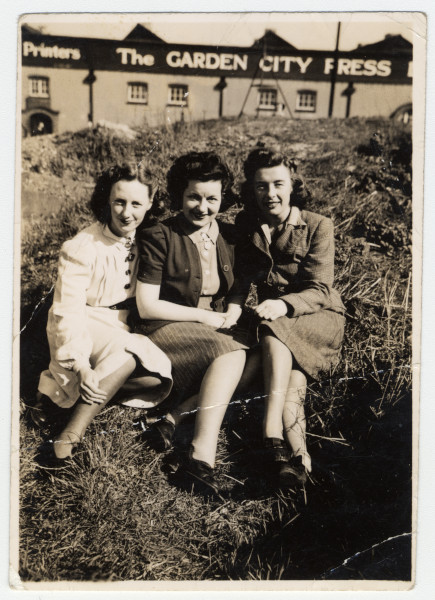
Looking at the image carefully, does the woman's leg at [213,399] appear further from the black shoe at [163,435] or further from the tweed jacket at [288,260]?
the tweed jacket at [288,260]

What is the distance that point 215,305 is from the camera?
7.79ft

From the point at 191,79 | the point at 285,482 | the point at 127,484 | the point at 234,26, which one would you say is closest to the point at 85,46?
the point at 191,79

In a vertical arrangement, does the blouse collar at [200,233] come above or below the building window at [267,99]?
below

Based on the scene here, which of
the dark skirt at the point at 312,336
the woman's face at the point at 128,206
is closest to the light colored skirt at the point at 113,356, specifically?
the woman's face at the point at 128,206

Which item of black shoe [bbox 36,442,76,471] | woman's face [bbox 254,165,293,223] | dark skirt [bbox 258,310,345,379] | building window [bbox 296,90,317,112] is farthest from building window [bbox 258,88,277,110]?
black shoe [bbox 36,442,76,471]

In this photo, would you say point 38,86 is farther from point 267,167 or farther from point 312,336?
point 312,336

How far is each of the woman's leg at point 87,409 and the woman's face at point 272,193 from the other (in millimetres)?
839

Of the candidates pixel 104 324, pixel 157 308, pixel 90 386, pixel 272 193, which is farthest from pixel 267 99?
pixel 90 386

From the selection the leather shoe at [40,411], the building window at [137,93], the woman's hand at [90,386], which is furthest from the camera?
the building window at [137,93]

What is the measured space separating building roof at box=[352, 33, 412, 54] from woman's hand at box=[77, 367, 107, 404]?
1.83m

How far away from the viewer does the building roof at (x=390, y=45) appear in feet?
8.06

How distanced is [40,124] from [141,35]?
0.60 meters

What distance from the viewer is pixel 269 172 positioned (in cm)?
237

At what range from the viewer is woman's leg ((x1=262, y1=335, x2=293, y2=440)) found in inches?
91.1
